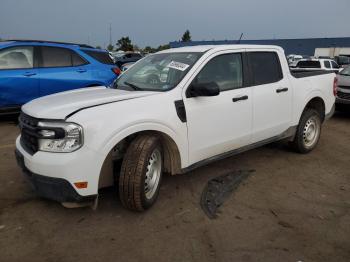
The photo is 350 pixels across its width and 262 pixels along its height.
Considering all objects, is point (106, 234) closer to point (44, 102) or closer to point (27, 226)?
point (27, 226)

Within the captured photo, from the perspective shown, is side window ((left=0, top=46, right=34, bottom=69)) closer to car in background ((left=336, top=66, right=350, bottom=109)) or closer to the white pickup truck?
the white pickup truck

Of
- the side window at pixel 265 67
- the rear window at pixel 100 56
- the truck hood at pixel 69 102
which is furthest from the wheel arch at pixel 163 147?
the rear window at pixel 100 56

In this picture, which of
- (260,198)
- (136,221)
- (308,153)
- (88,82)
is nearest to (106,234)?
(136,221)

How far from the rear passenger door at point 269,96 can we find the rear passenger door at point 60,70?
4.45 m

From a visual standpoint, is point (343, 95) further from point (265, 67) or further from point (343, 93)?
point (265, 67)

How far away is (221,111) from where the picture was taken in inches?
163

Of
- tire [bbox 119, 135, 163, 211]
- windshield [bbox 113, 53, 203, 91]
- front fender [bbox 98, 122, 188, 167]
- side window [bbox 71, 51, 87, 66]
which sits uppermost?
side window [bbox 71, 51, 87, 66]

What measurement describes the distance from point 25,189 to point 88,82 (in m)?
4.21

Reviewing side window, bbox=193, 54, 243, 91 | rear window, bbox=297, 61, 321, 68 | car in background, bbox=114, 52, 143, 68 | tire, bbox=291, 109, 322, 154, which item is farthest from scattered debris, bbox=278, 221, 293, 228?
rear window, bbox=297, 61, 321, 68

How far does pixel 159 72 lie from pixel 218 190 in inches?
62.8

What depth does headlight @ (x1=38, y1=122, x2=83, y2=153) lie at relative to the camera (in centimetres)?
307

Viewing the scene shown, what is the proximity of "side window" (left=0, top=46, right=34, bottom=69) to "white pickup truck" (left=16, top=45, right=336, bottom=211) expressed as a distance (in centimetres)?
381

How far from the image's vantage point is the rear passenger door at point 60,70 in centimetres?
768

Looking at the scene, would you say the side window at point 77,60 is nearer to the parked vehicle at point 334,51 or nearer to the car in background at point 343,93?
the car in background at point 343,93
